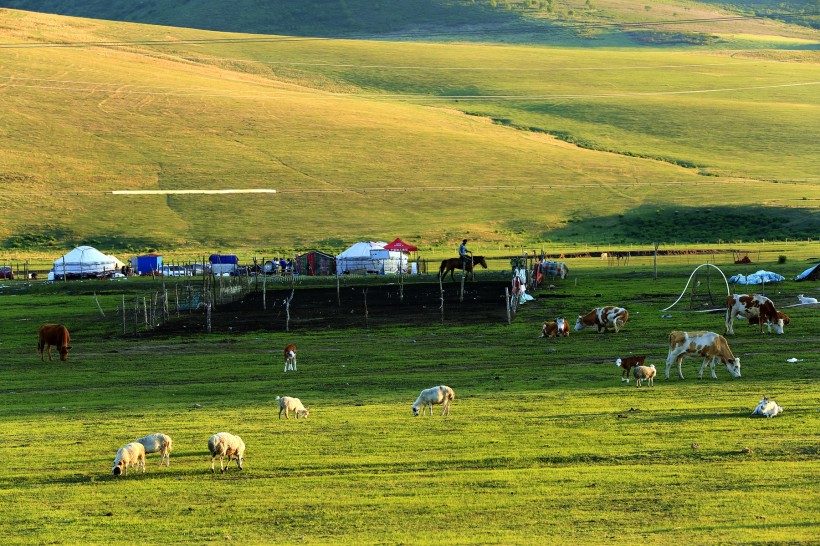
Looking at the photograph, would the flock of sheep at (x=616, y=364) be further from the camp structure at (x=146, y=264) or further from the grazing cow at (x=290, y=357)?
the camp structure at (x=146, y=264)

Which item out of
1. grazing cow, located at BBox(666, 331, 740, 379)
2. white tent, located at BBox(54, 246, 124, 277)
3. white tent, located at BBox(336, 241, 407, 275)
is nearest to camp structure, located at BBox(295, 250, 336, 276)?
white tent, located at BBox(336, 241, 407, 275)

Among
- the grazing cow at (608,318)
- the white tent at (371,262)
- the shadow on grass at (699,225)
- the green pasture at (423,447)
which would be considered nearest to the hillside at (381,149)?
the shadow on grass at (699,225)

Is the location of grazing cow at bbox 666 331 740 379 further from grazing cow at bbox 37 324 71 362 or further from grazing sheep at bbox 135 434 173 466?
grazing cow at bbox 37 324 71 362

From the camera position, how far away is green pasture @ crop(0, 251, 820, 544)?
1549cm

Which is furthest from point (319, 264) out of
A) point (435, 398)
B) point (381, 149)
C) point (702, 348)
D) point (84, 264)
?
point (435, 398)

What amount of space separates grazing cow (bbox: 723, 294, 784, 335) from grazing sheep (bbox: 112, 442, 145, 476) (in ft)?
78.3

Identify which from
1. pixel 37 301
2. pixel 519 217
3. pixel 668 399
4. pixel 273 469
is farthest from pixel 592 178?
pixel 273 469

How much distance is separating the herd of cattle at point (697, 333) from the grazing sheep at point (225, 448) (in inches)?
452

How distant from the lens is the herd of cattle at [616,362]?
1889cm

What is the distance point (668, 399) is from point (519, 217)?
83.0 meters

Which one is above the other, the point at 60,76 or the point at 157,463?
the point at 60,76

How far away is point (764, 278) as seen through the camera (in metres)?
56.2

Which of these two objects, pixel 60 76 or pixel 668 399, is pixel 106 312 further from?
pixel 60 76

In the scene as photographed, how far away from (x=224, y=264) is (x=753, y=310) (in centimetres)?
4677
